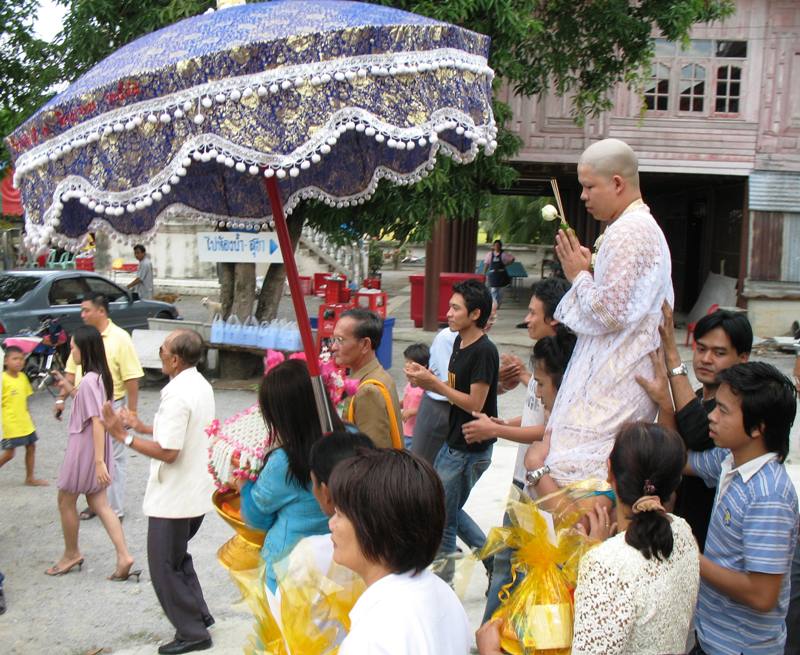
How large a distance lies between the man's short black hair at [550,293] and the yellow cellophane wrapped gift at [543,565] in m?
1.26

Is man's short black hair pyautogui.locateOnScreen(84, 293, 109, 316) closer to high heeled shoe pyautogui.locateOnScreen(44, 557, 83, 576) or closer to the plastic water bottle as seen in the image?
high heeled shoe pyautogui.locateOnScreen(44, 557, 83, 576)

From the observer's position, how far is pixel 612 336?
3.07 metres

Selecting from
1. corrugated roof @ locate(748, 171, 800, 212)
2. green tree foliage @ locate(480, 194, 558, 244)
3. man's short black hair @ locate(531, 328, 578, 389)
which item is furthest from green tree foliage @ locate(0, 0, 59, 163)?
Result: green tree foliage @ locate(480, 194, 558, 244)

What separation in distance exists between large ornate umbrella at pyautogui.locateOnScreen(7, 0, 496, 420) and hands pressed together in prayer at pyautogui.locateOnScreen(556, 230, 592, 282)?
1.67ft

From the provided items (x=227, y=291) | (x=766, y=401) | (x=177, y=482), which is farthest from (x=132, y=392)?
(x=227, y=291)

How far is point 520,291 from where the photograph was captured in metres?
28.5

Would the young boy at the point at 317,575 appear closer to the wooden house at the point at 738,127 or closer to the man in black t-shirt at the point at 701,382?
the man in black t-shirt at the point at 701,382

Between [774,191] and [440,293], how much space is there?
681 cm

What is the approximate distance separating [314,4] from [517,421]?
99.0 inches

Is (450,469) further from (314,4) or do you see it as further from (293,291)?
(314,4)

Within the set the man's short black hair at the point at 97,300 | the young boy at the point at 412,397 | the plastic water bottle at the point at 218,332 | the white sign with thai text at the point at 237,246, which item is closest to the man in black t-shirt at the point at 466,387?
the young boy at the point at 412,397

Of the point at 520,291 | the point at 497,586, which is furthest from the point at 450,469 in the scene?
the point at 520,291

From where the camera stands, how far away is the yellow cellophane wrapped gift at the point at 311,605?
253 centimetres

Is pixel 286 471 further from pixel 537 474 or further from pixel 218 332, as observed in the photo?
pixel 218 332
